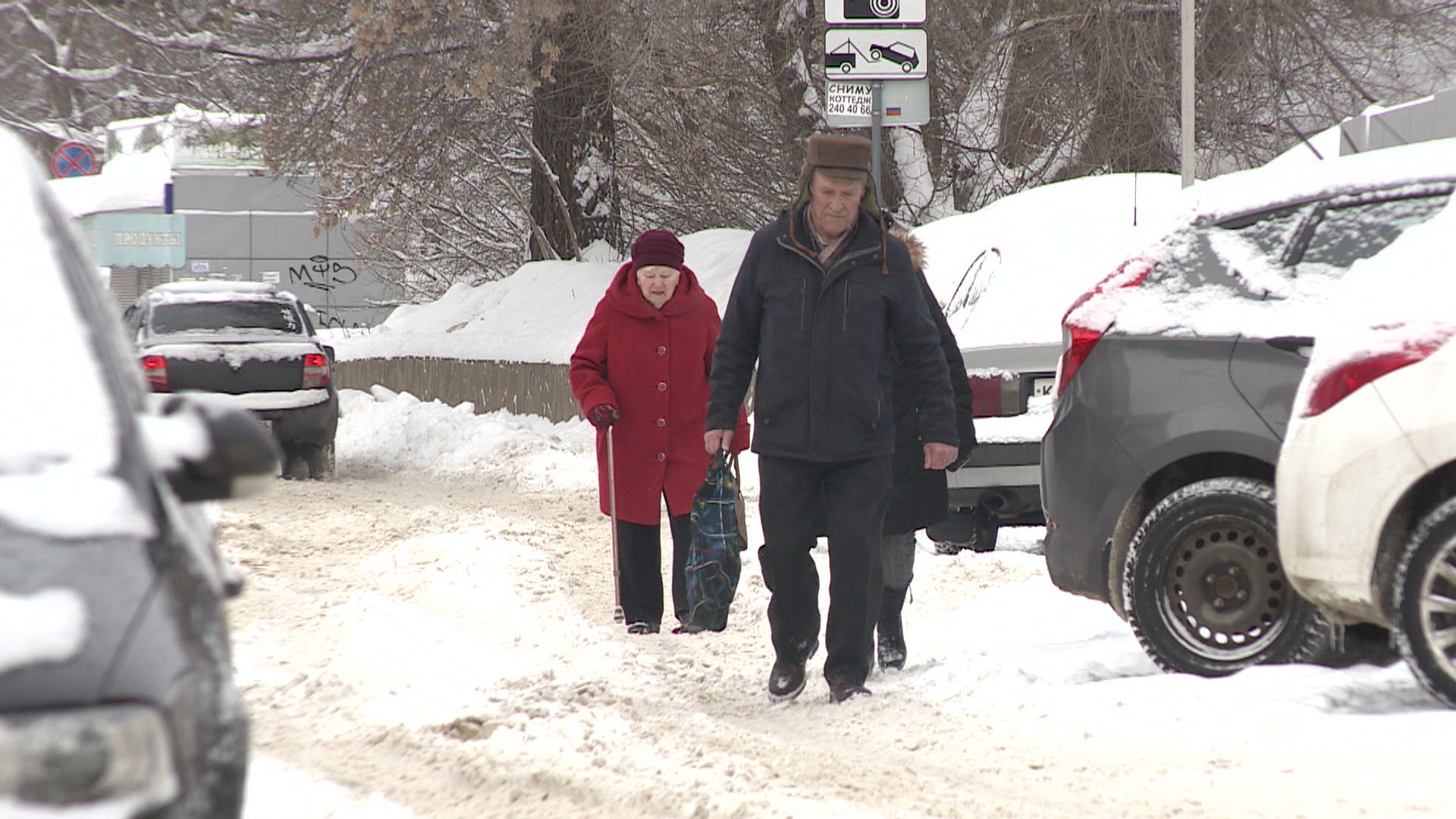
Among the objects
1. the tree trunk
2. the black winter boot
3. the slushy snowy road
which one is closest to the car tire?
the slushy snowy road

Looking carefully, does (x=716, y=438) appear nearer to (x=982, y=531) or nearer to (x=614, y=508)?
(x=614, y=508)

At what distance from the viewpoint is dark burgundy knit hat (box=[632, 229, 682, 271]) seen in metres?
6.89

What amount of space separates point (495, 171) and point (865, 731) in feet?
49.5

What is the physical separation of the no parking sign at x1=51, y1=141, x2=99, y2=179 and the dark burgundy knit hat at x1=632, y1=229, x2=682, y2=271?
16.0 meters

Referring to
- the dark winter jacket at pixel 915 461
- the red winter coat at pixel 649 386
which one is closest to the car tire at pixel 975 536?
the red winter coat at pixel 649 386

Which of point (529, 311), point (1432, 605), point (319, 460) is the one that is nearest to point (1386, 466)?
point (1432, 605)

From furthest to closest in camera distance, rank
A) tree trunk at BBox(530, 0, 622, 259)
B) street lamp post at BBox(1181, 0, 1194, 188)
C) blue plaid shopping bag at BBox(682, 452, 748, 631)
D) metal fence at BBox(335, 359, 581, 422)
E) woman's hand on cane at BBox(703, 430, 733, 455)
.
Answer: tree trunk at BBox(530, 0, 622, 259) < metal fence at BBox(335, 359, 581, 422) < street lamp post at BBox(1181, 0, 1194, 188) < blue plaid shopping bag at BBox(682, 452, 748, 631) < woman's hand on cane at BBox(703, 430, 733, 455)

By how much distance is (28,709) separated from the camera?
2.16 meters

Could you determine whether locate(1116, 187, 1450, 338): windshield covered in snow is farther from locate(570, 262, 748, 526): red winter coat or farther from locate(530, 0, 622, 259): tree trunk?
locate(530, 0, 622, 259): tree trunk

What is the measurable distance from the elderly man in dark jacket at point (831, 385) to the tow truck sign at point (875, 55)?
3452 mm

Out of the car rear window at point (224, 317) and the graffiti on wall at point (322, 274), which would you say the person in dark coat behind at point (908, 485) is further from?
the graffiti on wall at point (322, 274)

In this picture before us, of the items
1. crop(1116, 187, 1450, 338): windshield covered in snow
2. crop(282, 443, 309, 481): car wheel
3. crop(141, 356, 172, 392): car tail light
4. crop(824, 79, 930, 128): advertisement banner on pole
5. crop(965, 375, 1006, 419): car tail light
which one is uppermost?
crop(824, 79, 930, 128): advertisement banner on pole

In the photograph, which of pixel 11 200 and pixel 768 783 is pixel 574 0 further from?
pixel 11 200

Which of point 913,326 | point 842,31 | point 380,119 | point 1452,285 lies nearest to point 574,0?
point 380,119
